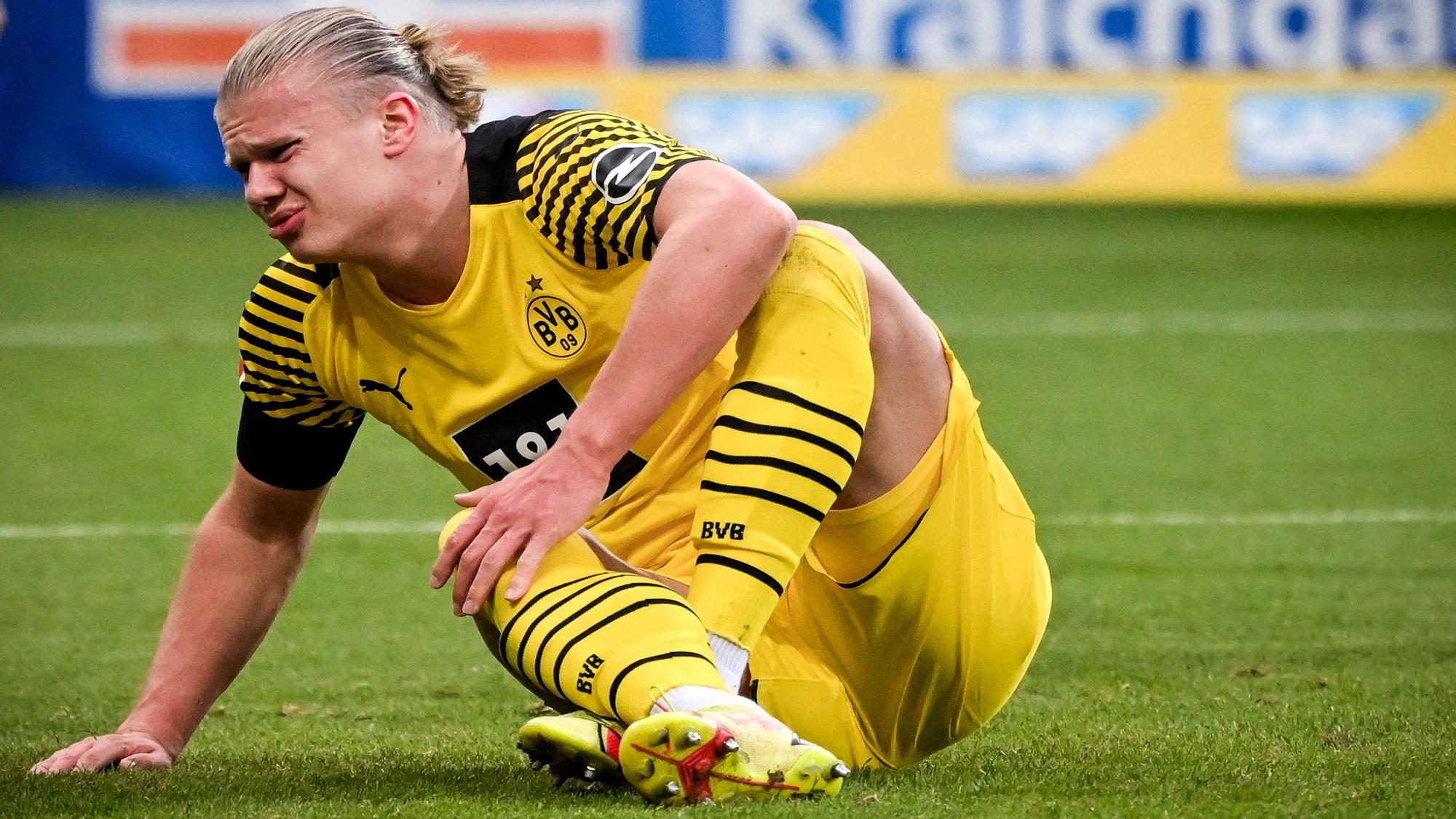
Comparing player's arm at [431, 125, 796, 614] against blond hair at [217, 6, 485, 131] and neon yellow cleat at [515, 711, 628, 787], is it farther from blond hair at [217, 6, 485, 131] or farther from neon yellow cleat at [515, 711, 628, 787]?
blond hair at [217, 6, 485, 131]

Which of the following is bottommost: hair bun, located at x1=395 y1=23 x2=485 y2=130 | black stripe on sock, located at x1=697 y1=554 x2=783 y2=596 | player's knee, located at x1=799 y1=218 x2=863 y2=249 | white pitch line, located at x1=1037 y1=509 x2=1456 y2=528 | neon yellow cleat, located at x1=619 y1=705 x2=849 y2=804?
white pitch line, located at x1=1037 y1=509 x2=1456 y2=528

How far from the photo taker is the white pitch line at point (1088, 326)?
23.1 feet

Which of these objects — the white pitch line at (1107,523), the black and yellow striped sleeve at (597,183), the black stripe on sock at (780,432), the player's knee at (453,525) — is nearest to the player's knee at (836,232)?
the black and yellow striped sleeve at (597,183)

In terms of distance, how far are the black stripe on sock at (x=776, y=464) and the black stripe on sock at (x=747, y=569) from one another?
9 centimetres

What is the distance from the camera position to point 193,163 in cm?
1102

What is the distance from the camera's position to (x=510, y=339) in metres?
2.09

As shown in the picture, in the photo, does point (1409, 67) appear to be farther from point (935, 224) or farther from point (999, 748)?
point (999, 748)

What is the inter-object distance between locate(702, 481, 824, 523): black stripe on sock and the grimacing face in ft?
1.48

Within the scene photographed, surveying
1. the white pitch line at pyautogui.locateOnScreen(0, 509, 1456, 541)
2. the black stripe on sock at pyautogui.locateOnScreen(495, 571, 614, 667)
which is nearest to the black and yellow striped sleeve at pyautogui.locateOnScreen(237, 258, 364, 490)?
the black stripe on sock at pyautogui.locateOnScreen(495, 571, 614, 667)

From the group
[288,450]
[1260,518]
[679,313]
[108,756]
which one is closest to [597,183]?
[679,313]

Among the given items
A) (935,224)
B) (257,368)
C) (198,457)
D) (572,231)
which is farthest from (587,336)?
(935,224)

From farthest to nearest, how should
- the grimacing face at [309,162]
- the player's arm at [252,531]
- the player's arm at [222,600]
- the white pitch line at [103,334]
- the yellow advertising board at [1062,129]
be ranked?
the yellow advertising board at [1062,129] → the white pitch line at [103,334] → the player's arm at [222,600] → the player's arm at [252,531] → the grimacing face at [309,162]

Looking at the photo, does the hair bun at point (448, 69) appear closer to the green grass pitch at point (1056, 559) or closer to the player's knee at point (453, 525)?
the player's knee at point (453, 525)

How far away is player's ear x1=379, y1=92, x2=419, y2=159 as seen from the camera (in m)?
2.00
